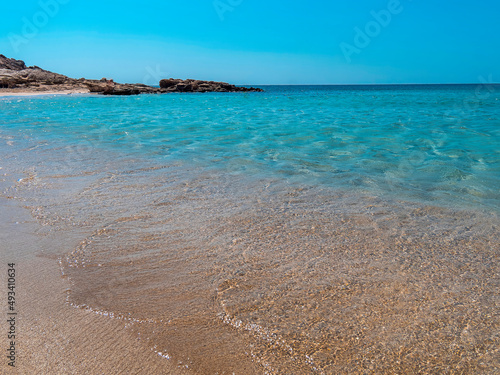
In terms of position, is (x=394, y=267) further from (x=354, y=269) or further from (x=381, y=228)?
(x=381, y=228)

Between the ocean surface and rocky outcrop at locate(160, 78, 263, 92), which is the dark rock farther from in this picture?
the ocean surface

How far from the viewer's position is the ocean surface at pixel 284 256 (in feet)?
6.60

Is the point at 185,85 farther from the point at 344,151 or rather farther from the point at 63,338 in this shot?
the point at 63,338

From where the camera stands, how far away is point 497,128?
11406 mm

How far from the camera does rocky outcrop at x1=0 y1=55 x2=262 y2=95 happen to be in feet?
168

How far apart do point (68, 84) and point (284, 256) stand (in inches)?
2654

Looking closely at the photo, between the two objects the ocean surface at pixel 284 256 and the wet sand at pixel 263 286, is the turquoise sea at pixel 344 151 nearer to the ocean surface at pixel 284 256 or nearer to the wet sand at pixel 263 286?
the ocean surface at pixel 284 256

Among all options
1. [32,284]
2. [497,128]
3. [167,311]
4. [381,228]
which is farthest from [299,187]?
[497,128]

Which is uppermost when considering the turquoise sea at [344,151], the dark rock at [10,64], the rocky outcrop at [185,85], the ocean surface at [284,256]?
the dark rock at [10,64]

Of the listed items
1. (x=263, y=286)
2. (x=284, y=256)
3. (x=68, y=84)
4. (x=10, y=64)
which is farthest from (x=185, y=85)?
(x=263, y=286)

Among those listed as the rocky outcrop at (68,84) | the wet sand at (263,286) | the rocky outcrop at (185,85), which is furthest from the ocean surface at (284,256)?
the rocky outcrop at (185,85)

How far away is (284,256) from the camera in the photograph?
3018 mm

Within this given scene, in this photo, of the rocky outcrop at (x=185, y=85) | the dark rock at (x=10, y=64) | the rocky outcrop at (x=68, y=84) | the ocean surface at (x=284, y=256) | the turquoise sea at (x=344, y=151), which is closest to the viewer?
the ocean surface at (x=284, y=256)

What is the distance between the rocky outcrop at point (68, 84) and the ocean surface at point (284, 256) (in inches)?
2047
